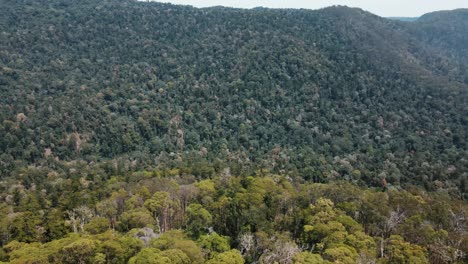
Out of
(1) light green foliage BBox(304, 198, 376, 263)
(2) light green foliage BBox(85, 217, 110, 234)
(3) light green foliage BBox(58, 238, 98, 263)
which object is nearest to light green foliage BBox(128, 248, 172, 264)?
(3) light green foliage BBox(58, 238, 98, 263)

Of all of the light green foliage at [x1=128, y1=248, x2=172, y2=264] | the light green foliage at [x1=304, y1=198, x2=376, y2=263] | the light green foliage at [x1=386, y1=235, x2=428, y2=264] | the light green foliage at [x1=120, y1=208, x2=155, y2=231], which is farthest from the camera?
the light green foliage at [x1=120, y1=208, x2=155, y2=231]

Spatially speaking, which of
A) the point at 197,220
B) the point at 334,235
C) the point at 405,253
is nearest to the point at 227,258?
the point at 197,220

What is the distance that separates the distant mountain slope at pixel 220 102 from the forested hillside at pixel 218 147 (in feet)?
2.24

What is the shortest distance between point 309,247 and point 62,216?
3415 cm

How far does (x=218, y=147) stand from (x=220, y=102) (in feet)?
103

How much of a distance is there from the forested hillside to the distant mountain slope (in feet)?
2.24

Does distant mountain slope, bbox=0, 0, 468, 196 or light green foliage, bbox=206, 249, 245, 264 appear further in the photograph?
distant mountain slope, bbox=0, 0, 468, 196

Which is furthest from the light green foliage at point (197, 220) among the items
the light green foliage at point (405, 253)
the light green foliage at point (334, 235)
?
the light green foliage at point (405, 253)

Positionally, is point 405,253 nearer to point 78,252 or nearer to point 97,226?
point 78,252

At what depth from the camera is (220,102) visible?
153750 mm

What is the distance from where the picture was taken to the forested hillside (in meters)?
46.2

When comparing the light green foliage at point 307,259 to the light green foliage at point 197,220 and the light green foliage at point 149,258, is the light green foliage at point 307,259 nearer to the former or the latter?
the light green foliage at point 149,258

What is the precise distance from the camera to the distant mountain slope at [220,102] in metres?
110

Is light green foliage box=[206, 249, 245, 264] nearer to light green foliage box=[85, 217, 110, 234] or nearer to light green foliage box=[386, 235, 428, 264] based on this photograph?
light green foliage box=[386, 235, 428, 264]
